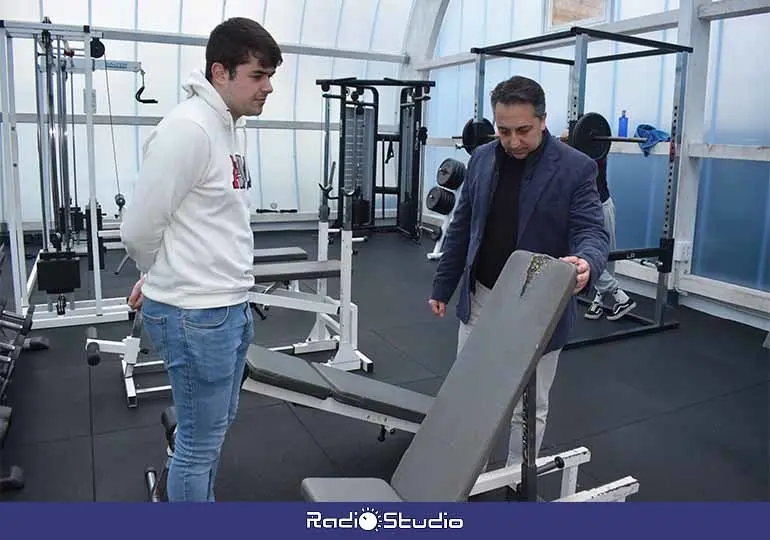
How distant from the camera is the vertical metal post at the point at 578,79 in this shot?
13.0 feet

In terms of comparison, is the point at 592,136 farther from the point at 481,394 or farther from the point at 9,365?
the point at 9,365

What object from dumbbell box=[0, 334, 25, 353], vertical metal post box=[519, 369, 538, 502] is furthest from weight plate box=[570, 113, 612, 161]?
dumbbell box=[0, 334, 25, 353]

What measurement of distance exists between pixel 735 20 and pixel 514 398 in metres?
4.35

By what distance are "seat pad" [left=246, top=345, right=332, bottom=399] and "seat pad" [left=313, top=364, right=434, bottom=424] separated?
51mm

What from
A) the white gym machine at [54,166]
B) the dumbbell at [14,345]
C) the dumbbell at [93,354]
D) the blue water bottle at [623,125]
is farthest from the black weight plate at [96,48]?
the blue water bottle at [623,125]

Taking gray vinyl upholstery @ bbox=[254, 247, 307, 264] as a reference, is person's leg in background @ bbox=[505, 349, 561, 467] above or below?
below

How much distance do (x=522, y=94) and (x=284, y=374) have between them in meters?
1.23

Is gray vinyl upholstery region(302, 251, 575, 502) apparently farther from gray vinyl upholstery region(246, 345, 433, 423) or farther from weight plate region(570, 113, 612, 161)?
weight plate region(570, 113, 612, 161)

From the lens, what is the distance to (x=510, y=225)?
2.12m

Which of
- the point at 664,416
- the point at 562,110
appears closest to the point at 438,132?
the point at 562,110

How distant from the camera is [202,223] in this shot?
1577mm

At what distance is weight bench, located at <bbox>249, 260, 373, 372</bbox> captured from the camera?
3.51 meters

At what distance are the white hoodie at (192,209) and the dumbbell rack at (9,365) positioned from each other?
1317mm

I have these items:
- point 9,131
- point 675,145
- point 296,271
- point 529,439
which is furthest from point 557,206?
point 9,131
